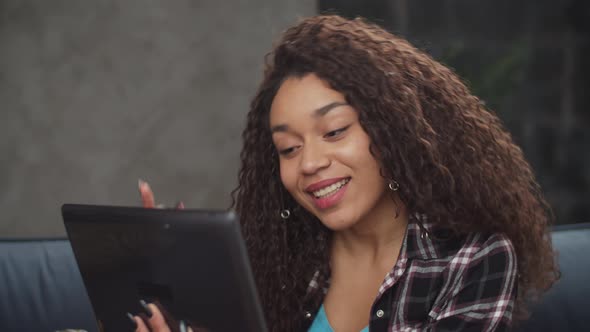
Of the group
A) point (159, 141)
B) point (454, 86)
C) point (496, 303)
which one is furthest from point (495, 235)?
point (159, 141)

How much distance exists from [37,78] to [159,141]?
0.50 metres

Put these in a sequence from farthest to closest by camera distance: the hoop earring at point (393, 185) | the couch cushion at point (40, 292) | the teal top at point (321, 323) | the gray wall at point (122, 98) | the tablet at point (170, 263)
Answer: the gray wall at point (122, 98) → the couch cushion at point (40, 292) → the teal top at point (321, 323) → the hoop earring at point (393, 185) → the tablet at point (170, 263)

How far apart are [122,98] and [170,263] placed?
1.88m

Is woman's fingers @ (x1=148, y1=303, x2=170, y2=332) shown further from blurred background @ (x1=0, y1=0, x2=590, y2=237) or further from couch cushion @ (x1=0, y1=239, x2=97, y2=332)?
blurred background @ (x1=0, y1=0, x2=590, y2=237)

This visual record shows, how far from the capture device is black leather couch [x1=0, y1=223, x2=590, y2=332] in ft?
6.08

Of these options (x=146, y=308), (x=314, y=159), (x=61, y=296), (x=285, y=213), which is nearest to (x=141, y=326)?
(x=146, y=308)

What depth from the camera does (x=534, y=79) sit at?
11.2ft

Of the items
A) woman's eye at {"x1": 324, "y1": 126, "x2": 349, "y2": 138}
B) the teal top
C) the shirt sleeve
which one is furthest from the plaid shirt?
woman's eye at {"x1": 324, "y1": 126, "x2": 349, "y2": 138}

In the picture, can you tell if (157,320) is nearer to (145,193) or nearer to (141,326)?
(141,326)

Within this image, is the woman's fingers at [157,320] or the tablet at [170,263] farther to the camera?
the woman's fingers at [157,320]

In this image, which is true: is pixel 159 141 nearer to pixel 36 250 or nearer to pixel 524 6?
pixel 36 250

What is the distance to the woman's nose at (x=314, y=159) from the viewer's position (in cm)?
126

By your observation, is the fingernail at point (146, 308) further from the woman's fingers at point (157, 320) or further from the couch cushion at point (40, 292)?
the couch cushion at point (40, 292)

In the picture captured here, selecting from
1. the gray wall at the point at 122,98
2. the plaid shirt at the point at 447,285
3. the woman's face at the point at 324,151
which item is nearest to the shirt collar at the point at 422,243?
the plaid shirt at the point at 447,285
